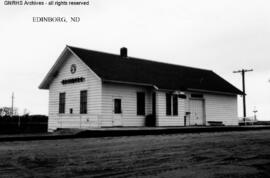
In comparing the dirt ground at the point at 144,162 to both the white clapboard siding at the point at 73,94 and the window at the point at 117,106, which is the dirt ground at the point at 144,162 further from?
the window at the point at 117,106

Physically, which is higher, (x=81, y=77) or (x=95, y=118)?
(x=81, y=77)

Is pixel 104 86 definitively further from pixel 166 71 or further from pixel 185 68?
pixel 185 68

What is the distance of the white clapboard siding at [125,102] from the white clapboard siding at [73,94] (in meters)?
0.45

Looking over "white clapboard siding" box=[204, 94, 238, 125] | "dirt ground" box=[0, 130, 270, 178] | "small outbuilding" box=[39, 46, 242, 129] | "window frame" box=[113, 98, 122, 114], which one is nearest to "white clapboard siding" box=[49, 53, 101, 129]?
"small outbuilding" box=[39, 46, 242, 129]

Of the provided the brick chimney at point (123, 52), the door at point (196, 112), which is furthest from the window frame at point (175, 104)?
the brick chimney at point (123, 52)

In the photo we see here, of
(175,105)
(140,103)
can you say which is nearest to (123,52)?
(140,103)

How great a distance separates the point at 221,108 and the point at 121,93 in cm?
1055

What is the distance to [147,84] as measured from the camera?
25.9 metres

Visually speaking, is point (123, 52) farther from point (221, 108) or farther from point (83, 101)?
point (221, 108)

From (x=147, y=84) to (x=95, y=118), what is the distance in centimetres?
429

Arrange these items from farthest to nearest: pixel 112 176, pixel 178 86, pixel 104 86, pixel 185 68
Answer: pixel 185 68 < pixel 178 86 < pixel 104 86 < pixel 112 176

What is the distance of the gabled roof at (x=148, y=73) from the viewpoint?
984 inches

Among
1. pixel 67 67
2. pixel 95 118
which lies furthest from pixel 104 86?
pixel 67 67

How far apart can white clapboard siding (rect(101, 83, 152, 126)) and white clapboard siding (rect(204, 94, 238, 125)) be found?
6271 mm
